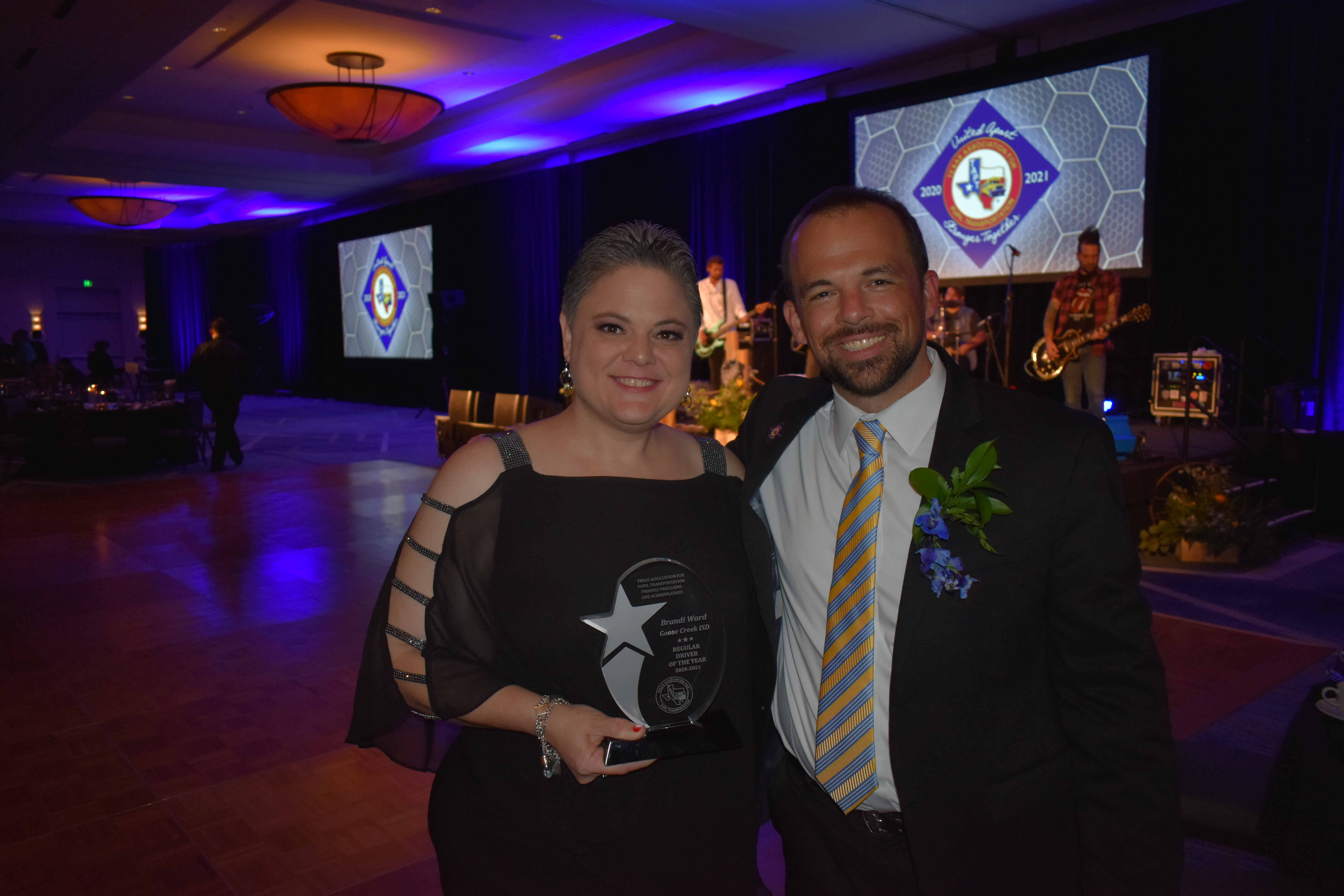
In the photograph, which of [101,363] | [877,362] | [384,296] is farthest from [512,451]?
[101,363]

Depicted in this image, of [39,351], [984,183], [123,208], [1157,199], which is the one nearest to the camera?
[1157,199]

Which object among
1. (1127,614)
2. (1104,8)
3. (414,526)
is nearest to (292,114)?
(1104,8)

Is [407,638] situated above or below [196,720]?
above

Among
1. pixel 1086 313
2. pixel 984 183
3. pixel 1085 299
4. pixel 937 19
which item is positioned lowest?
pixel 1086 313

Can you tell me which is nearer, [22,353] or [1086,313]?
[1086,313]

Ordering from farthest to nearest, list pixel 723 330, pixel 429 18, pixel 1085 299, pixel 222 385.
→ pixel 222 385 → pixel 723 330 → pixel 429 18 → pixel 1085 299

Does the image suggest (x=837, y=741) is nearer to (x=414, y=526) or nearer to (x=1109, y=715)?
(x=1109, y=715)

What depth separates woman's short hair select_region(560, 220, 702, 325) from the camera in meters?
1.47

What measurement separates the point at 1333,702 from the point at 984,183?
7966mm

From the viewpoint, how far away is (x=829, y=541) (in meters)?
1.57

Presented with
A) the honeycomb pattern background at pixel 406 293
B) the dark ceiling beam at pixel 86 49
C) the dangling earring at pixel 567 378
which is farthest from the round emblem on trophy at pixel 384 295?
the dangling earring at pixel 567 378

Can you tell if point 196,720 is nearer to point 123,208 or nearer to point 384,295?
point 123,208

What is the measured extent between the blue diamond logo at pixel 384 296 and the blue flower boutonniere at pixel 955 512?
761 inches

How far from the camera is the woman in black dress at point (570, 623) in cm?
143
